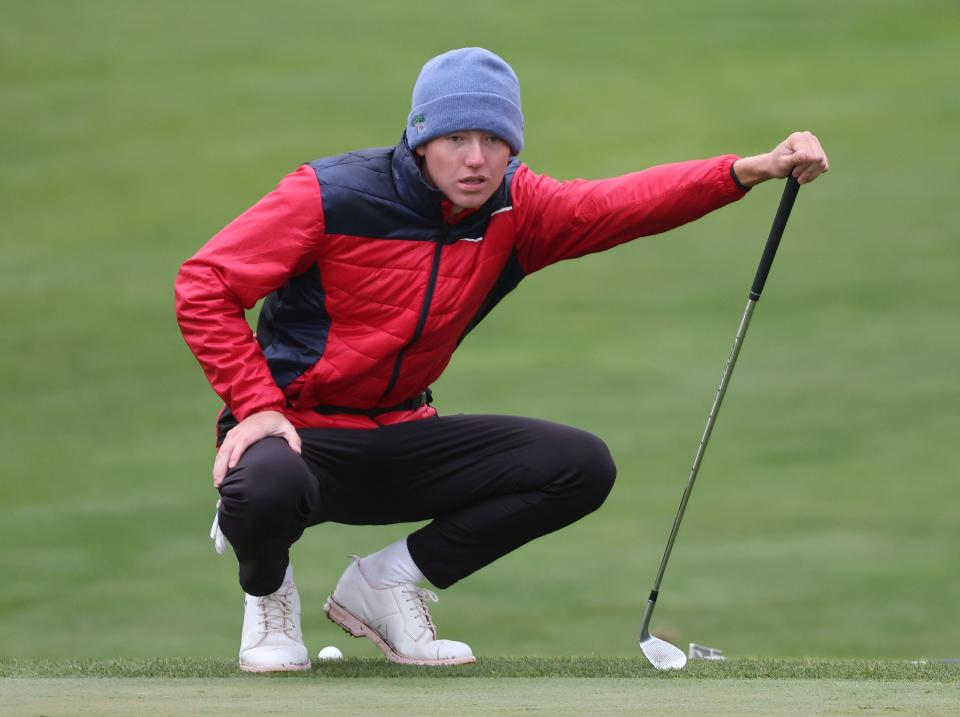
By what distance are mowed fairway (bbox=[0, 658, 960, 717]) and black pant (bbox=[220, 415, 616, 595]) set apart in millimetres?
212

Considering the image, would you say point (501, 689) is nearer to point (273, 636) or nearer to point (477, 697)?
point (477, 697)

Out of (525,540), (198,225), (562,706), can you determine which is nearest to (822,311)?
(198,225)

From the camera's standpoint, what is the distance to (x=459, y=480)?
290 cm

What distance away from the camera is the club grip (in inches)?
109

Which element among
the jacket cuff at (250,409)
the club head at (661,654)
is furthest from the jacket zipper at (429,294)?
the club head at (661,654)

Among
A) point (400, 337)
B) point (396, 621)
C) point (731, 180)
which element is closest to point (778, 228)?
point (731, 180)

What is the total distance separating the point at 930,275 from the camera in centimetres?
797

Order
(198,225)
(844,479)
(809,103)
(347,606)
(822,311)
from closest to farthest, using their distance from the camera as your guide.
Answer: (347,606) → (844,479) → (822,311) → (198,225) → (809,103)

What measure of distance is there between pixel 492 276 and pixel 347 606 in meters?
0.65

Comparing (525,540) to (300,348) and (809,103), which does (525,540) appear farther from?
(809,103)

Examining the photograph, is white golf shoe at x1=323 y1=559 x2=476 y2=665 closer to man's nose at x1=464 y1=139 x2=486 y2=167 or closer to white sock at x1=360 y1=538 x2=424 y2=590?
white sock at x1=360 y1=538 x2=424 y2=590

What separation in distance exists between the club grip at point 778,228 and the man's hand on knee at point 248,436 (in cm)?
80

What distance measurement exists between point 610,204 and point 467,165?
28 cm

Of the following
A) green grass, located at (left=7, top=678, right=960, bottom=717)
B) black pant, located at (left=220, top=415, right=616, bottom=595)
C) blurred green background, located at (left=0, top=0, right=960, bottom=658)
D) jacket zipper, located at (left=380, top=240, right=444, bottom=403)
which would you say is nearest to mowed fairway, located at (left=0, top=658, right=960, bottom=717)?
green grass, located at (left=7, top=678, right=960, bottom=717)
